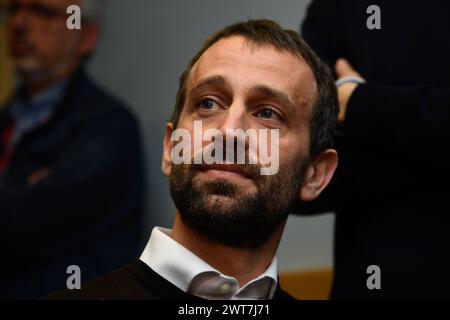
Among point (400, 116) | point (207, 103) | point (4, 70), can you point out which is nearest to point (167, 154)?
point (207, 103)

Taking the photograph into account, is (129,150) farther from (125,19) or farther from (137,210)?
(125,19)

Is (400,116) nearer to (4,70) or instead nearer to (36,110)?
(36,110)

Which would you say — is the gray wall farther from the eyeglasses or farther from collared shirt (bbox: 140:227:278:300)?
collared shirt (bbox: 140:227:278:300)

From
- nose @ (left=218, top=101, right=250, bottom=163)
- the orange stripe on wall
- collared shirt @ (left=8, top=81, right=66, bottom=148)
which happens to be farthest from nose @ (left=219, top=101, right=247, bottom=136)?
the orange stripe on wall

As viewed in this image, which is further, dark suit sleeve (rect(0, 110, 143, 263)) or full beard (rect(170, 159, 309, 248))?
dark suit sleeve (rect(0, 110, 143, 263))

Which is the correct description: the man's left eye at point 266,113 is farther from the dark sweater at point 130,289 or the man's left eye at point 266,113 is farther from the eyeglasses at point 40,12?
the eyeglasses at point 40,12

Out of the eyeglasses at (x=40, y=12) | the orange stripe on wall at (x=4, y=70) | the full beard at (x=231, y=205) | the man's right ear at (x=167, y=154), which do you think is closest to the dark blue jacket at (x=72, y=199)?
the eyeglasses at (x=40, y=12)

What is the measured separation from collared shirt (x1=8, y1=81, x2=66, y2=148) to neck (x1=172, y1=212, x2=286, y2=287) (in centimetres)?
118

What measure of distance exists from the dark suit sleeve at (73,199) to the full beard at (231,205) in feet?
2.72

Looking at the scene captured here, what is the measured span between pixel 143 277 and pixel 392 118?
0.54 meters

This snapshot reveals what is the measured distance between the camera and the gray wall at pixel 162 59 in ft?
6.89

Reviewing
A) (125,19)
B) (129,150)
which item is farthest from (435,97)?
(125,19)

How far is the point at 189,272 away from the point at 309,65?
45 cm

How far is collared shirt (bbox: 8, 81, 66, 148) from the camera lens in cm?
236
